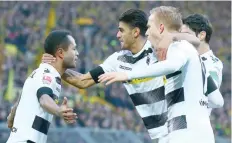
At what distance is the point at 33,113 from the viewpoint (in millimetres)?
7238

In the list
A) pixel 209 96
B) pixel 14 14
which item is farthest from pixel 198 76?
pixel 14 14

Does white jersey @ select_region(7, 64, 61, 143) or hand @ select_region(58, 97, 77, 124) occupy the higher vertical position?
white jersey @ select_region(7, 64, 61, 143)

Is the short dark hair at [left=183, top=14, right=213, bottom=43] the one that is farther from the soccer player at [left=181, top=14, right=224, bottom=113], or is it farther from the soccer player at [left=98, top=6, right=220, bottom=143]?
the soccer player at [left=98, top=6, right=220, bottom=143]

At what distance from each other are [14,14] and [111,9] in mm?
3583

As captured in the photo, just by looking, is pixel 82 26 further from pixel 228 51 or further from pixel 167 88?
pixel 167 88

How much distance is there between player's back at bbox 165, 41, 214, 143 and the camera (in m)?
6.45

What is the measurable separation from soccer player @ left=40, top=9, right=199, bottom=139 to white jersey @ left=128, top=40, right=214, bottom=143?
37.9 inches

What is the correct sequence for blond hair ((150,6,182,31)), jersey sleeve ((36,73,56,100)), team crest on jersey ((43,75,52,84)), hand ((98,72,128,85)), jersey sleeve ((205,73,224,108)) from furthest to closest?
1. jersey sleeve ((205,73,224,108))
2. team crest on jersey ((43,75,52,84))
3. jersey sleeve ((36,73,56,100))
4. blond hair ((150,6,182,31))
5. hand ((98,72,128,85))

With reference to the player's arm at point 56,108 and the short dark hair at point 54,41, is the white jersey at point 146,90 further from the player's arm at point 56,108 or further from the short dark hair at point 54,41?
the player's arm at point 56,108

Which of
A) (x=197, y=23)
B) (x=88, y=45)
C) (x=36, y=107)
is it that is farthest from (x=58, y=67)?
(x=88, y=45)

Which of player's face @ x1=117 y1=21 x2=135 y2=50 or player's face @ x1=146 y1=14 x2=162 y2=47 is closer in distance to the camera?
player's face @ x1=146 y1=14 x2=162 y2=47

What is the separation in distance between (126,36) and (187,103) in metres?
1.69

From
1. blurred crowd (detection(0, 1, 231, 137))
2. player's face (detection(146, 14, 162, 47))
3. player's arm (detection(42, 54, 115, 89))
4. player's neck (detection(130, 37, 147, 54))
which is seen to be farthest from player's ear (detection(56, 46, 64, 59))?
blurred crowd (detection(0, 1, 231, 137))

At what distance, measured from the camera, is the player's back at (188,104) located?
6453 millimetres
